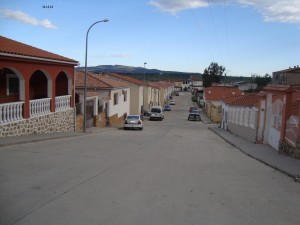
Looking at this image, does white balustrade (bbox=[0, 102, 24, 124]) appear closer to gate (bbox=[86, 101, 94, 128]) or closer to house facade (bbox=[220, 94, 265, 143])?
house facade (bbox=[220, 94, 265, 143])

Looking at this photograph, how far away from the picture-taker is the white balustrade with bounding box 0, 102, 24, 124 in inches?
605

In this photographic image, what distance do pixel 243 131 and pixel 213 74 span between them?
115508mm

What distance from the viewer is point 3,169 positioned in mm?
9516

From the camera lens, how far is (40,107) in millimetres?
19156

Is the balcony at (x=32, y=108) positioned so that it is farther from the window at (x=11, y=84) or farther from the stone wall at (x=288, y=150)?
the stone wall at (x=288, y=150)

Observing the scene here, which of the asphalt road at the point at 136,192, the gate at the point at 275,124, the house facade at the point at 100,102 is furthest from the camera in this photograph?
the house facade at the point at 100,102

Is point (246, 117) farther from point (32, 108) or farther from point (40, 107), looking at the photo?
point (32, 108)

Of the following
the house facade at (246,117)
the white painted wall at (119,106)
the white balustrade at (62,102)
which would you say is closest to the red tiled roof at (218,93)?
the white painted wall at (119,106)

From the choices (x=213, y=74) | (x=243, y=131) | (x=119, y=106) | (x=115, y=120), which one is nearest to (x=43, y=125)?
(x=243, y=131)

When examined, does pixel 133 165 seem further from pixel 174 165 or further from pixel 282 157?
pixel 282 157

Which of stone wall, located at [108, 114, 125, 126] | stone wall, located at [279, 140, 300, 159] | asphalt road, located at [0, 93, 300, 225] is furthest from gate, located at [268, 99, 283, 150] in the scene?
stone wall, located at [108, 114, 125, 126]

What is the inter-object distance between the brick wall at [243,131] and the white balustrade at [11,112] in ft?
47.4

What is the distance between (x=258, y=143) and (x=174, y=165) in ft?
38.0

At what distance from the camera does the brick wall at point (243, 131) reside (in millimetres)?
24750
